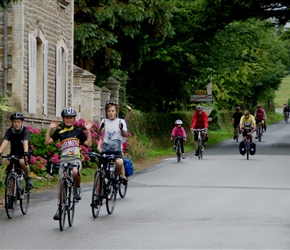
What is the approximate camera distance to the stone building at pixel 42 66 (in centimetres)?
2389

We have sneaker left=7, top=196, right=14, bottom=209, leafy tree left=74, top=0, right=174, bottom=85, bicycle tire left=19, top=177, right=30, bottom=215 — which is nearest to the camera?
sneaker left=7, top=196, right=14, bottom=209

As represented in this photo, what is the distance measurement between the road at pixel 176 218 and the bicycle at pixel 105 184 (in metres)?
0.20

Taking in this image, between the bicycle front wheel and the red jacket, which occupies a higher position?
the red jacket

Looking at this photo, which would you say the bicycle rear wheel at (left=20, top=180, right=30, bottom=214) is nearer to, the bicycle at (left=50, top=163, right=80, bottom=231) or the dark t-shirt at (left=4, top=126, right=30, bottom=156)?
the dark t-shirt at (left=4, top=126, right=30, bottom=156)

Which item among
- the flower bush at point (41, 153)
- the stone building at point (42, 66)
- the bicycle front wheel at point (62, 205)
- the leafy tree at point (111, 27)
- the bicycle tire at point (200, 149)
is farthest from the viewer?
the leafy tree at point (111, 27)

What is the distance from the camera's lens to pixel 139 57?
3781 centimetres

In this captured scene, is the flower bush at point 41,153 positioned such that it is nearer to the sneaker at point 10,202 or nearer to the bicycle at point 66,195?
the sneaker at point 10,202

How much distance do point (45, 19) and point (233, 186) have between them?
328 inches

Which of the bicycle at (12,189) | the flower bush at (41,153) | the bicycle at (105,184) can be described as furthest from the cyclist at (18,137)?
the flower bush at (41,153)

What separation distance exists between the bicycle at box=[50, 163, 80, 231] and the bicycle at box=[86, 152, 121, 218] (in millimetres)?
736

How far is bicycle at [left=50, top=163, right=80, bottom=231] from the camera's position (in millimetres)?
13188

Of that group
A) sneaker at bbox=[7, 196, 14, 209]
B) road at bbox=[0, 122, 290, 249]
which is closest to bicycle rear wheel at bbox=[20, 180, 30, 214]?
road at bbox=[0, 122, 290, 249]

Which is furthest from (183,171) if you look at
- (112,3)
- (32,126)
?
(112,3)

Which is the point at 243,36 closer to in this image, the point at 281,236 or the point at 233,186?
the point at 233,186
